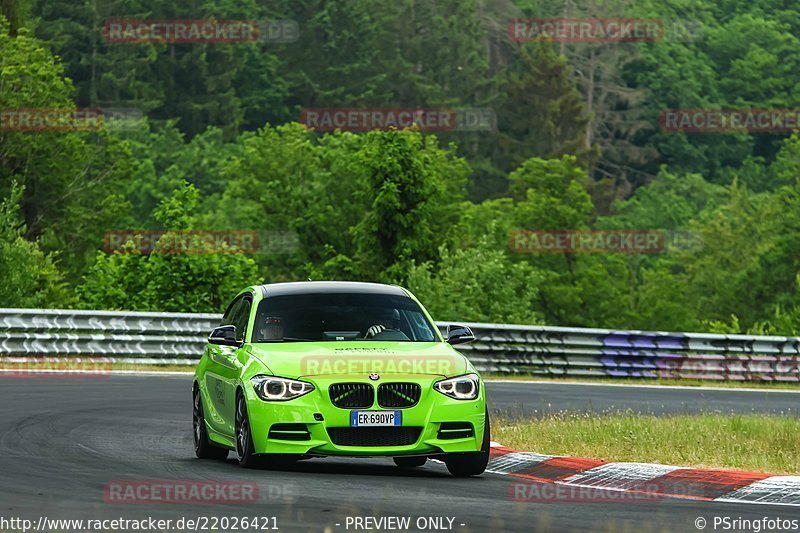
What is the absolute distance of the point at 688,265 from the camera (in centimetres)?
10788

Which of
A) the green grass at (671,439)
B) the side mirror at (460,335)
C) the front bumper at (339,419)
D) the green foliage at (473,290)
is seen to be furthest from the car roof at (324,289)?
the green foliage at (473,290)

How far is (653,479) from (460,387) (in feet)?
5.41

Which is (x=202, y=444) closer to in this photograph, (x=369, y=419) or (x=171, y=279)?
(x=369, y=419)

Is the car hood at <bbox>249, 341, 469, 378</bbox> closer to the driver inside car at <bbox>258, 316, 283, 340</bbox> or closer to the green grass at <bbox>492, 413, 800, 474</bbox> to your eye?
the driver inside car at <bbox>258, 316, 283, 340</bbox>

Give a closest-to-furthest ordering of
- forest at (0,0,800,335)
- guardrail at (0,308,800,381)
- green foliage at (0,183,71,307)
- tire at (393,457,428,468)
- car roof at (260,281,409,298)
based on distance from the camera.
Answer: tire at (393,457,428,468) < car roof at (260,281,409,298) < guardrail at (0,308,800,381) < green foliage at (0,183,71,307) < forest at (0,0,800,335)

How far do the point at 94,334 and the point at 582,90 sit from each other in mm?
105908

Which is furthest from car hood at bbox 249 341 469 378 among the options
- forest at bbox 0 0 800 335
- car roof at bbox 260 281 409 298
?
forest at bbox 0 0 800 335

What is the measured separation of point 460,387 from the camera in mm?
13664

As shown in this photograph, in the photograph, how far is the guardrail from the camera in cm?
3162

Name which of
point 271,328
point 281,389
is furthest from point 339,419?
point 271,328

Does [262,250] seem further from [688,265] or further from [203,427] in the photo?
[203,427]

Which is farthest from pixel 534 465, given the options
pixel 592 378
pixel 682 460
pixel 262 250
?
pixel 262 250

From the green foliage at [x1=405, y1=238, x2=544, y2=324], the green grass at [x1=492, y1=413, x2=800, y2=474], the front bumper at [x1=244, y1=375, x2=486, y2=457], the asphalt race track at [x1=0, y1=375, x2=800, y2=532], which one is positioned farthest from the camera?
the green foliage at [x1=405, y1=238, x2=544, y2=324]

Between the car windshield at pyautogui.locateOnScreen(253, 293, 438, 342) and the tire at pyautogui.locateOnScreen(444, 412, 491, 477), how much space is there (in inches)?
46.3
